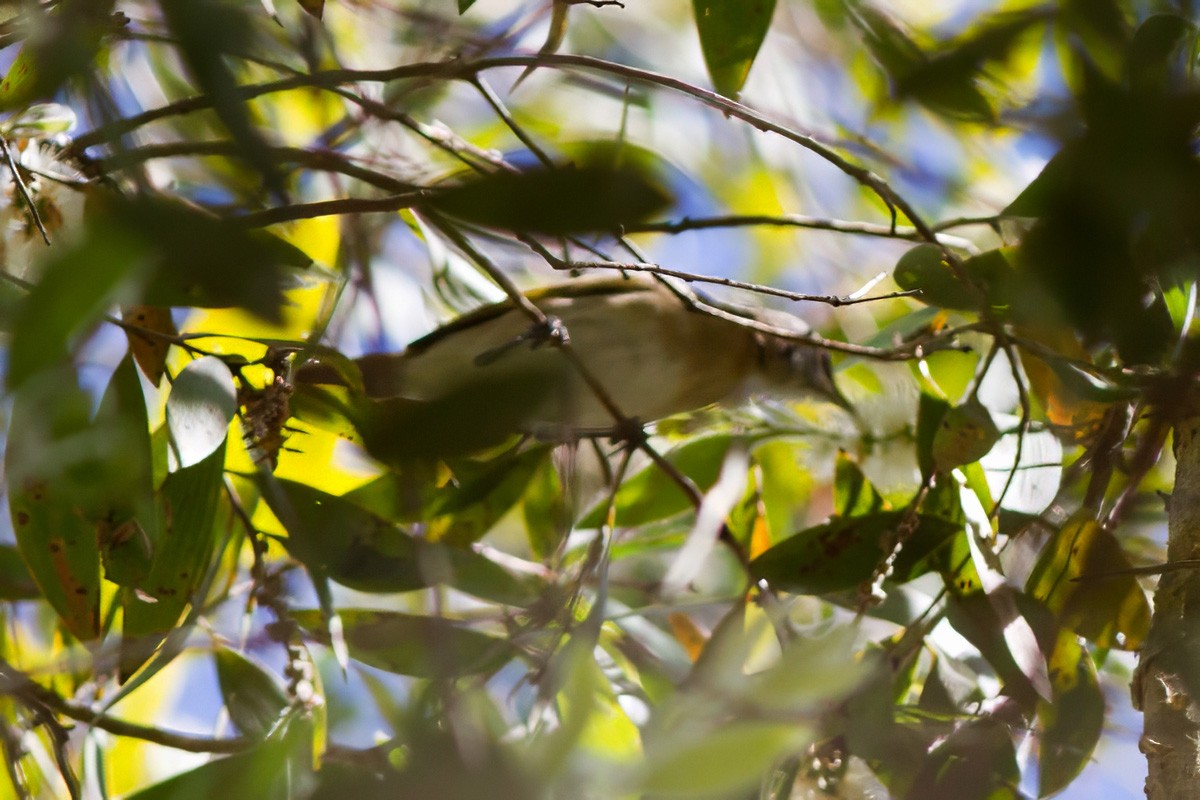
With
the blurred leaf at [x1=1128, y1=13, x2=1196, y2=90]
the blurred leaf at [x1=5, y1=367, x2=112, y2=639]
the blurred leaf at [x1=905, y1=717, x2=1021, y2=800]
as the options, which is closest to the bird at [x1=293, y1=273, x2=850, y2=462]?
the blurred leaf at [x1=5, y1=367, x2=112, y2=639]

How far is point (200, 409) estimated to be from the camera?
47.9 inches

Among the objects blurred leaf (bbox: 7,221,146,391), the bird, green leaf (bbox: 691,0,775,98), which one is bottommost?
blurred leaf (bbox: 7,221,146,391)

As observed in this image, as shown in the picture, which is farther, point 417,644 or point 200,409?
point 200,409

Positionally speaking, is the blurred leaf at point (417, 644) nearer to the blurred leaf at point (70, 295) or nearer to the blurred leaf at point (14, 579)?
the blurred leaf at point (70, 295)

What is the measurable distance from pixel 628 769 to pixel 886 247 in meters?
2.18

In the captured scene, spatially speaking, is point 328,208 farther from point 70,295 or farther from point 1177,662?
point 1177,662

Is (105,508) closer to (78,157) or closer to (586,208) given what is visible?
(78,157)

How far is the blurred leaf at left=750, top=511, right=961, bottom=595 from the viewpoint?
61.5 inches

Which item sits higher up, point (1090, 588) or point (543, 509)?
point (543, 509)

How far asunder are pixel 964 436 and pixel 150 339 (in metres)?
1.02

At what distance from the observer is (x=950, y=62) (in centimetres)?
54

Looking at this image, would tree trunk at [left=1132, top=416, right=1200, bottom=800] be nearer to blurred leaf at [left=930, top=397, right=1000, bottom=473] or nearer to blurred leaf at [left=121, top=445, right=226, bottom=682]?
blurred leaf at [left=930, top=397, right=1000, bottom=473]

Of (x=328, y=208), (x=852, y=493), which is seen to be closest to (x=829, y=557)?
(x=852, y=493)

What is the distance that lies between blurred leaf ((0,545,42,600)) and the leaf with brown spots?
1.34 feet
